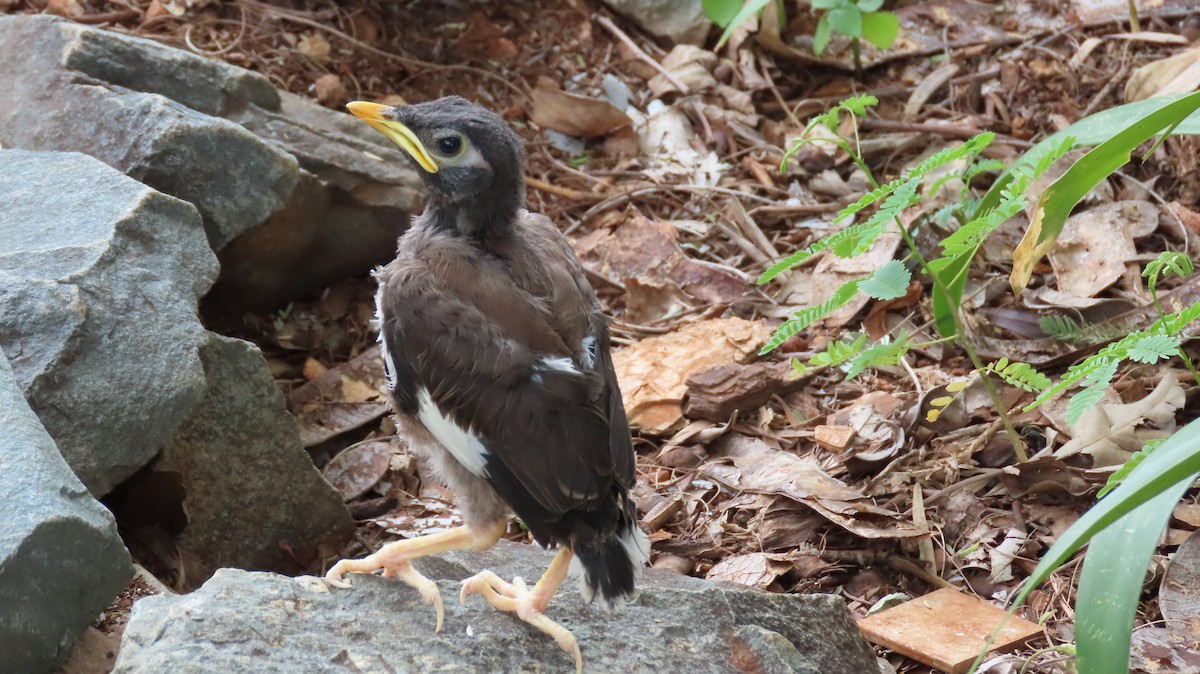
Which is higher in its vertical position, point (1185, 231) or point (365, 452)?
point (1185, 231)

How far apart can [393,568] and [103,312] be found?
3.13 feet

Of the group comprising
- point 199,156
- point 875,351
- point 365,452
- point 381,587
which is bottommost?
point 365,452

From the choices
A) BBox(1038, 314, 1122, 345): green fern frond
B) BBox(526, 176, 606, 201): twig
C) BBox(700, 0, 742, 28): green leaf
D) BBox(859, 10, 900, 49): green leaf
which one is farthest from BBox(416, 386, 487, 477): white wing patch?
BBox(859, 10, 900, 49): green leaf

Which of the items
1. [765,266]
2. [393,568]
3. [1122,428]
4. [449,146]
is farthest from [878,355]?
[765,266]

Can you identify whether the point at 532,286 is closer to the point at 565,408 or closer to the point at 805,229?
the point at 565,408

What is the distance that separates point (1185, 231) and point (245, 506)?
3149 mm

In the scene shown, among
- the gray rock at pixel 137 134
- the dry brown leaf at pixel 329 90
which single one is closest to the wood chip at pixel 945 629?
the gray rock at pixel 137 134

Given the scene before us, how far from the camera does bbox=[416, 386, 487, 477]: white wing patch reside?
262cm

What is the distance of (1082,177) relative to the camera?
9.07 ft

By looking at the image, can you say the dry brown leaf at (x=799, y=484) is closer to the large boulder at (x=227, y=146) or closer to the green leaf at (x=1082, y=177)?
the green leaf at (x=1082, y=177)

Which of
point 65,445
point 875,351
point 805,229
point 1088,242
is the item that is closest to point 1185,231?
point 1088,242

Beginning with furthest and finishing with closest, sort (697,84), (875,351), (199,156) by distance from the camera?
(697,84), (199,156), (875,351)

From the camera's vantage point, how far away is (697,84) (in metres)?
5.25

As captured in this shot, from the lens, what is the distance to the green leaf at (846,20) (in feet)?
15.3
